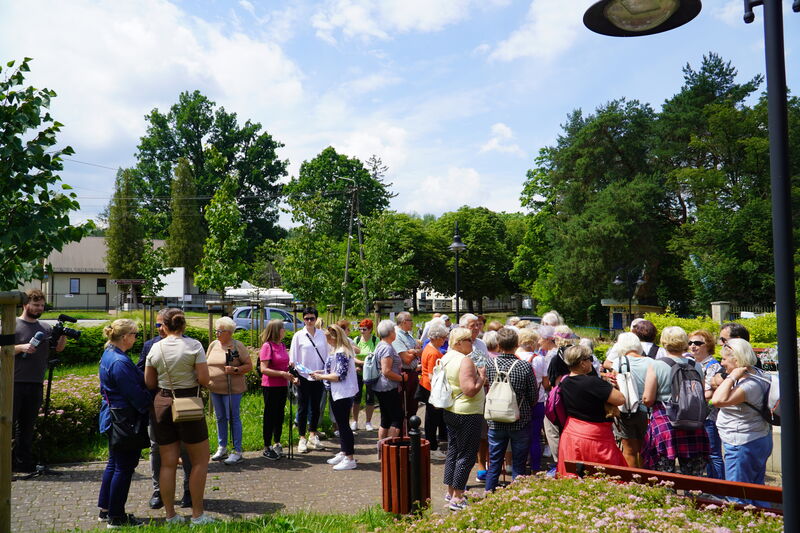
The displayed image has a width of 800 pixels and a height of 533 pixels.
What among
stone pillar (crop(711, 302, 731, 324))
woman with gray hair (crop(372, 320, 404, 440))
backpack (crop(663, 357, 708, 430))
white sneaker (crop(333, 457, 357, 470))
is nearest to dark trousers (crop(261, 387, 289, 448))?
white sneaker (crop(333, 457, 357, 470))

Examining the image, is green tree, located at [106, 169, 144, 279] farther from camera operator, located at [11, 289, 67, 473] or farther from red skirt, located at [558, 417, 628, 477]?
red skirt, located at [558, 417, 628, 477]

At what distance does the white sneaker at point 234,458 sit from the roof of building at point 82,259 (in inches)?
2016

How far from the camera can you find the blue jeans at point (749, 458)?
5.55 meters

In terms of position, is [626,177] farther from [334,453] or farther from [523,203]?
[334,453]

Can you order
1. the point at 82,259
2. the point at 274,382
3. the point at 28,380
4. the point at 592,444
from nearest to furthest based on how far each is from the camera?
the point at 592,444
the point at 28,380
the point at 274,382
the point at 82,259

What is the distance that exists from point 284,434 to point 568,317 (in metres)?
41.8

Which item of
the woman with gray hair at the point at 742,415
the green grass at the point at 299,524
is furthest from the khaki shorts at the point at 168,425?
the woman with gray hair at the point at 742,415

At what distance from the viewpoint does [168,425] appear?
18.6ft

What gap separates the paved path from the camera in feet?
20.0

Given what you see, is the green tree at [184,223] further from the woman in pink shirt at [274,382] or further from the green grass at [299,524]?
the green grass at [299,524]

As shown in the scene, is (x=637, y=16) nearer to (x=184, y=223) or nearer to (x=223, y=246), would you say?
(x=223, y=246)

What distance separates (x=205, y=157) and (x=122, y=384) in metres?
52.9

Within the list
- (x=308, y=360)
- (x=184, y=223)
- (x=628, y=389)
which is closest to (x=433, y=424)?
(x=308, y=360)

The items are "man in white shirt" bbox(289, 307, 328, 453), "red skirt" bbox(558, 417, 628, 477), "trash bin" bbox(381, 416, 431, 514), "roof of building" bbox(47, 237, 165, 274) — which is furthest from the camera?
"roof of building" bbox(47, 237, 165, 274)
